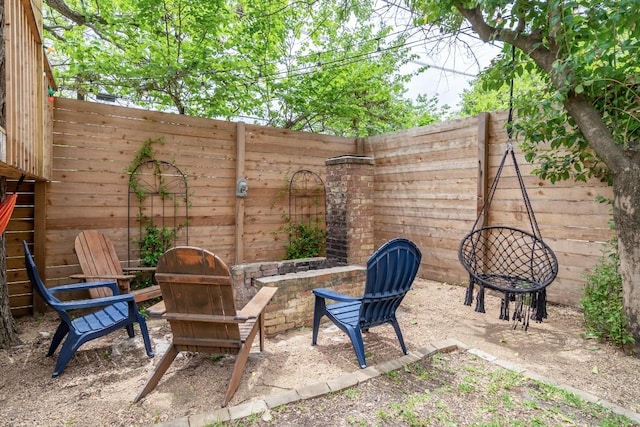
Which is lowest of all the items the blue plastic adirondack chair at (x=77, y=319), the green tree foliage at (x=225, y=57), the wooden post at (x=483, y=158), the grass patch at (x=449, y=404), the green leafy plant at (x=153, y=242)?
the grass patch at (x=449, y=404)

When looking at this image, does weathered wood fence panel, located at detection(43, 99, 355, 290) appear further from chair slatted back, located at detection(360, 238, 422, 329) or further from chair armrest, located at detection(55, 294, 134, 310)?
chair slatted back, located at detection(360, 238, 422, 329)

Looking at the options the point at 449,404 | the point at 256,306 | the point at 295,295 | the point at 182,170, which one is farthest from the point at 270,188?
the point at 449,404

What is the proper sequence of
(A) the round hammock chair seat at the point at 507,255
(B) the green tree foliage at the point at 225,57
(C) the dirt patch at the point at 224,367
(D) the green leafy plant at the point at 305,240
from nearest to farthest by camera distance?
(C) the dirt patch at the point at 224,367 < (A) the round hammock chair seat at the point at 507,255 < (D) the green leafy plant at the point at 305,240 < (B) the green tree foliage at the point at 225,57

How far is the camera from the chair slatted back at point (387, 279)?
242cm

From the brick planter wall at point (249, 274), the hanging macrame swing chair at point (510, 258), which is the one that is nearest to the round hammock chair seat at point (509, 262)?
the hanging macrame swing chair at point (510, 258)

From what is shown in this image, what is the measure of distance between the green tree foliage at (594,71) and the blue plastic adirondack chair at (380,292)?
1610 millimetres

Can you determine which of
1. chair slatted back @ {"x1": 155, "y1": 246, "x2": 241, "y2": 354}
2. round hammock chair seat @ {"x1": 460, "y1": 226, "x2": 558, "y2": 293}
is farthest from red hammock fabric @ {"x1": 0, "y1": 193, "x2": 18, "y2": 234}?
round hammock chair seat @ {"x1": 460, "y1": 226, "x2": 558, "y2": 293}

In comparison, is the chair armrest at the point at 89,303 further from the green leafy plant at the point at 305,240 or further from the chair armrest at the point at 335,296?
the green leafy plant at the point at 305,240

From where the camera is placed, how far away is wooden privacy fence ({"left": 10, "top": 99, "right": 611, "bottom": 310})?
3645 millimetres

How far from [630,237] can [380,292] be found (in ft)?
6.30

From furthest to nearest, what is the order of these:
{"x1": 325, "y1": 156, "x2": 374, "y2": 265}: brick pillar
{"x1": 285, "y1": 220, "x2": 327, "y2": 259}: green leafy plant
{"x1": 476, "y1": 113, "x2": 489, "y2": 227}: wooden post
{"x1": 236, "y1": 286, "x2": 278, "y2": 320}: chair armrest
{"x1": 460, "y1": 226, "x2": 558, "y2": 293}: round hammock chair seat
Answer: {"x1": 285, "y1": 220, "x2": 327, "y2": 259}: green leafy plant, {"x1": 476, "y1": 113, "x2": 489, "y2": 227}: wooden post, {"x1": 325, "y1": 156, "x2": 374, "y2": 265}: brick pillar, {"x1": 460, "y1": 226, "x2": 558, "y2": 293}: round hammock chair seat, {"x1": 236, "y1": 286, "x2": 278, "y2": 320}: chair armrest

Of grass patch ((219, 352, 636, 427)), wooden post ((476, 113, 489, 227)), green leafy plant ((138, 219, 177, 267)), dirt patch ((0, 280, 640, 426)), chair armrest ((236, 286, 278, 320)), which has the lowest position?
dirt patch ((0, 280, 640, 426))

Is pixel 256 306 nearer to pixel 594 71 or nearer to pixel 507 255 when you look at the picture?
pixel 594 71

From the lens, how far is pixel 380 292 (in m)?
2.48
